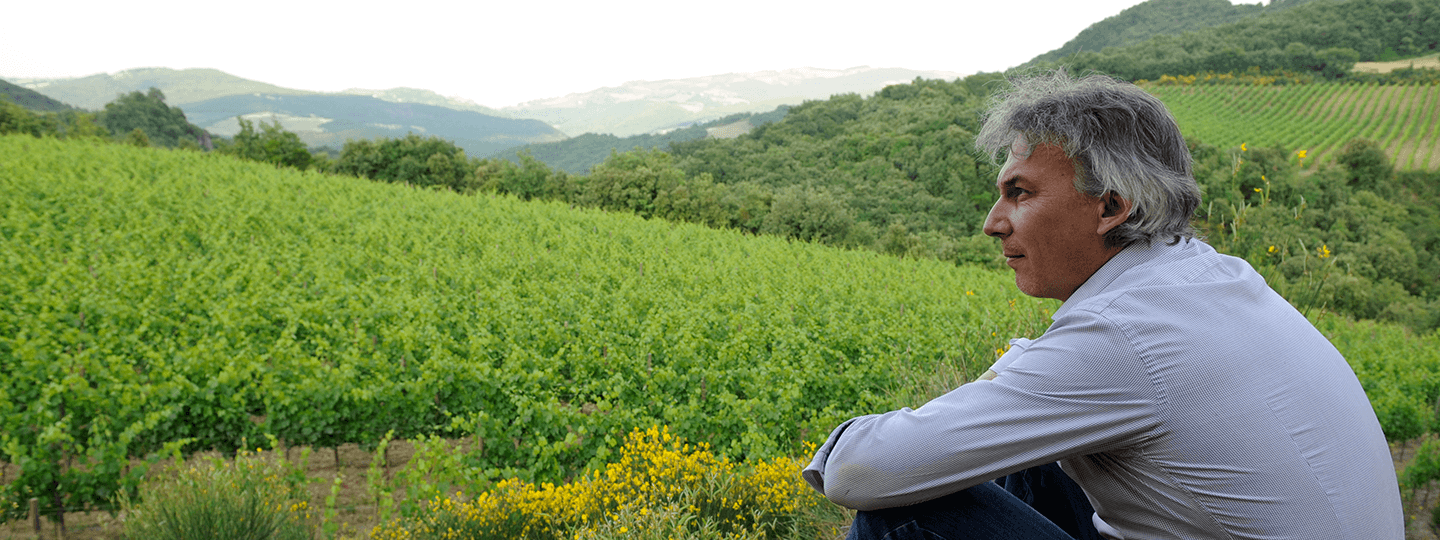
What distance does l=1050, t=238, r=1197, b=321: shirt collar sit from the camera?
141 centimetres

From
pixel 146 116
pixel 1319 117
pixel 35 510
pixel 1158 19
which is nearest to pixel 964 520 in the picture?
pixel 35 510

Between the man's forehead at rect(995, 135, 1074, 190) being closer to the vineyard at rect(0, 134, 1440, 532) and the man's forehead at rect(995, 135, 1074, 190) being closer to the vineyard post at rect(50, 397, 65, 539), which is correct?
the vineyard at rect(0, 134, 1440, 532)

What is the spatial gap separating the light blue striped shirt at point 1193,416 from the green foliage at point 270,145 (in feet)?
127

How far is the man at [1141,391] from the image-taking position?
1174 millimetres

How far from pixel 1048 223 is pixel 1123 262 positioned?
17cm

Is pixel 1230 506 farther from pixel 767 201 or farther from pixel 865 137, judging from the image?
pixel 865 137

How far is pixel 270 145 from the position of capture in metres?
33.4

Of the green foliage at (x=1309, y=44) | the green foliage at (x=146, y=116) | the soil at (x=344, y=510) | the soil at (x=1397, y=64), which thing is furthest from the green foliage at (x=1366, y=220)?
the green foliage at (x=146, y=116)

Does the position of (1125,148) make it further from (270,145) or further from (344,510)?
(270,145)

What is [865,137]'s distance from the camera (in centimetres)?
6322

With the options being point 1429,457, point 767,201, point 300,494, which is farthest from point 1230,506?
point 767,201

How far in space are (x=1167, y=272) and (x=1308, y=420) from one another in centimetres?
33

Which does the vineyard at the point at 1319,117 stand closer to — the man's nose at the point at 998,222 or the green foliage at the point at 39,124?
the man's nose at the point at 998,222

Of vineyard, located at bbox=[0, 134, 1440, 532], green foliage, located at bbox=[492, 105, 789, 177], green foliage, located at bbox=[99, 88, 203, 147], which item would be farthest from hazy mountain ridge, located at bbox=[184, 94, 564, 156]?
vineyard, located at bbox=[0, 134, 1440, 532]
